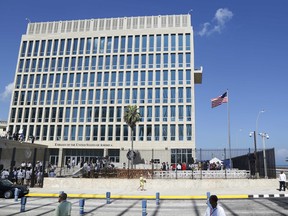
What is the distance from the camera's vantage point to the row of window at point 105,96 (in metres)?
55.1

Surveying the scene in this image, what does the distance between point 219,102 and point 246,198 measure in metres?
20.7

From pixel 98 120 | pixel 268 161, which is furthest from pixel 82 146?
pixel 268 161

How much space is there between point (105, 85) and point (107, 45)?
31.7 ft

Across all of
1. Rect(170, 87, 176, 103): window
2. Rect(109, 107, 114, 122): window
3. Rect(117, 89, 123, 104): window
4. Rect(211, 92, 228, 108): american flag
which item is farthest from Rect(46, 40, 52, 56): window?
Rect(211, 92, 228, 108): american flag

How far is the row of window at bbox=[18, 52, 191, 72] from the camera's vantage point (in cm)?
5725

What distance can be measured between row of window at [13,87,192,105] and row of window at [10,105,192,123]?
4.45 ft

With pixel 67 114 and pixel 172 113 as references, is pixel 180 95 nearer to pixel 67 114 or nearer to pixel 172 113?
pixel 172 113

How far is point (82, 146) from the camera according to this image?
54.6 meters

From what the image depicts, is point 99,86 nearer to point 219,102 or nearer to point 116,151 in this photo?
point 116,151

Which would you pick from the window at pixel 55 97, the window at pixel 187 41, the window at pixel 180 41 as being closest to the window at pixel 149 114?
the window at pixel 180 41

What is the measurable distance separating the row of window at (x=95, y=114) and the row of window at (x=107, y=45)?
1322 centimetres

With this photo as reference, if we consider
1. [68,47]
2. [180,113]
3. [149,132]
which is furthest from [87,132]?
[68,47]

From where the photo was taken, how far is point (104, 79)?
58.4m

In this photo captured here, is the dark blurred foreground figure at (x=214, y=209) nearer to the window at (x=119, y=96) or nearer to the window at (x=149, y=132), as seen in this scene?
the window at (x=149, y=132)
